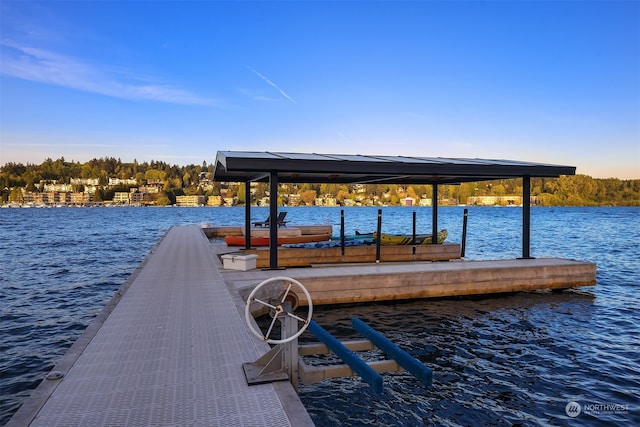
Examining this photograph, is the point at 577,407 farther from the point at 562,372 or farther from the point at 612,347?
the point at 612,347

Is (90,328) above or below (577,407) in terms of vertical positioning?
above

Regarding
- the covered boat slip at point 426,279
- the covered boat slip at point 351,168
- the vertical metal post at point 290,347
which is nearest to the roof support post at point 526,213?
the covered boat slip at point 351,168

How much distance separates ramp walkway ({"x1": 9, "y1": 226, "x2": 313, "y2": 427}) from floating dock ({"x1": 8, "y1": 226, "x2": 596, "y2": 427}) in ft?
0.04

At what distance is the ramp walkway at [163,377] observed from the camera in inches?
191

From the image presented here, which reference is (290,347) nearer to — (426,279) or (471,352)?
(471,352)

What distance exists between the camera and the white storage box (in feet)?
48.3

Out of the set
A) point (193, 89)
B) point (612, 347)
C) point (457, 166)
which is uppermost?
point (193, 89)

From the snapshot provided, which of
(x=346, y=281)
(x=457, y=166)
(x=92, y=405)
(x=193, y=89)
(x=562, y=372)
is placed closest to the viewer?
(x=92, y=405)

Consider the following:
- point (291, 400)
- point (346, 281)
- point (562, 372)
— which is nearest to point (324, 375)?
point (291, 400)

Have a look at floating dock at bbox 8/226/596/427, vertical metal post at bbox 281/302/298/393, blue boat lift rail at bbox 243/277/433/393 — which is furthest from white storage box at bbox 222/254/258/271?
vertical metal post at bbox 281/302/298/393

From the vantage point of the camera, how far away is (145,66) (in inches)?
1404

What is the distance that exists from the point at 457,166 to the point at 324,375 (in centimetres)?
1144

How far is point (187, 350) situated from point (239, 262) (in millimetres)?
7883

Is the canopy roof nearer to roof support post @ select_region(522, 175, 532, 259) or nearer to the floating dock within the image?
roof support post @ select_region(522, 175, 532, 259)
